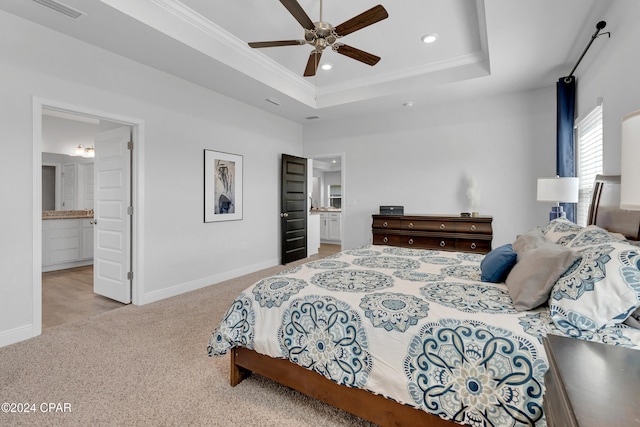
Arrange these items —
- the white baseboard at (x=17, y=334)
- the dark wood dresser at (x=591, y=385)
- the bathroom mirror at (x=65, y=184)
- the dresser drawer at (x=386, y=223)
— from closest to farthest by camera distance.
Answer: the dark wood dresser at (x=591, y=385)
the white baseboard at (x=17, y=334)
the dresser drawer at (x=386, y=223)
the bathroom mirror at (x=65, y=184)

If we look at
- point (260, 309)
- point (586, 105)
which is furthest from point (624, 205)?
point (586, 105)

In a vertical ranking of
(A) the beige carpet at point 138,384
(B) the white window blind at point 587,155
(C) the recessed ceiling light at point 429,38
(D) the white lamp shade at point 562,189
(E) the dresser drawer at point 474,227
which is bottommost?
(A) the beige carpet at point 138,384

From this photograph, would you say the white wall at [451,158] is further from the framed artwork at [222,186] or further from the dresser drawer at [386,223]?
the framed artwork at [222,186]

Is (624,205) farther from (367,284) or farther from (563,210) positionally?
(563,210)

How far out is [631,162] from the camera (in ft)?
2.44

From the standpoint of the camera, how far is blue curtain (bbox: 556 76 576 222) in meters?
3.39

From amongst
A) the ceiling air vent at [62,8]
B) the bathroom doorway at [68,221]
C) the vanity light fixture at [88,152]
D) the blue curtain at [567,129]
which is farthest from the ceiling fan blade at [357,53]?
the vanity light fixture at [88,152]

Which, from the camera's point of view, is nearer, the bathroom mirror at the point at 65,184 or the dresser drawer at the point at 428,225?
the dresser drawer at the point at 428,225

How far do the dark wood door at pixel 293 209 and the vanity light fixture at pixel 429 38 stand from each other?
9.51 ft

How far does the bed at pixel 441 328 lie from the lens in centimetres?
120

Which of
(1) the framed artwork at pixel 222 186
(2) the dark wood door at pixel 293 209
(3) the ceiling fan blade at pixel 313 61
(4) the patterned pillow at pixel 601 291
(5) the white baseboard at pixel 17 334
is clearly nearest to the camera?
(4) the patterned pillow at pixel 601 291

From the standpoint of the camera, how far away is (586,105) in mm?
3016

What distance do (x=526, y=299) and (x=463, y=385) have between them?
532mm

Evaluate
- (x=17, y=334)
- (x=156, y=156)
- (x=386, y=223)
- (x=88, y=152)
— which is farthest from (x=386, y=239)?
(x=88, y=152)
